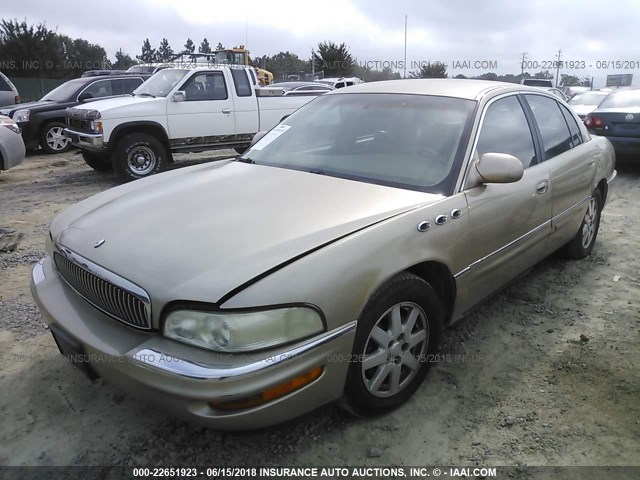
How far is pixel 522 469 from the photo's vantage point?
219 cm

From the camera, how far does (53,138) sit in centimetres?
1055

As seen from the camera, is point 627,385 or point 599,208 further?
point 599,208

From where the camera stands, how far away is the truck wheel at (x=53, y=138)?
10328 mm

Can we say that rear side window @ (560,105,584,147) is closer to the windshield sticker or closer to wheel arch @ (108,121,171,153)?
the windshield sticker

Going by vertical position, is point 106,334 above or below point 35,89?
below

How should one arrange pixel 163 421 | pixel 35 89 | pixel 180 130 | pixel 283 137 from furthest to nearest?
pixel 35 89 → pixel 180 130 → pixel 283 137 → pixel 163 421

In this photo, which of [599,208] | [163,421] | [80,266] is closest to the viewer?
[80,266]

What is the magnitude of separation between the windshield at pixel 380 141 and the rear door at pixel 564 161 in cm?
97

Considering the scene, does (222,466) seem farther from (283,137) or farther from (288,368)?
(283,137)

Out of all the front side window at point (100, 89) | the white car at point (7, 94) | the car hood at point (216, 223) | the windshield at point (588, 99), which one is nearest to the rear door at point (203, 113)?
the front side window at point (100, 89)

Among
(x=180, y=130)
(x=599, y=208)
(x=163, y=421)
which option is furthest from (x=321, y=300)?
(x=180, y=130)

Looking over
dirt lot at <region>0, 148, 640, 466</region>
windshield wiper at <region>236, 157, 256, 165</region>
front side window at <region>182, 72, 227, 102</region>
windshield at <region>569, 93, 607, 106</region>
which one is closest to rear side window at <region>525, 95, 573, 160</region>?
dirt lot at <region>0, 148, 640, 466</region>

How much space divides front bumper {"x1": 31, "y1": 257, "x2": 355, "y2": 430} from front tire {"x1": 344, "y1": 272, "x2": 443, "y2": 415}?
12cm

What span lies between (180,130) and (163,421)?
6528 millimetres
